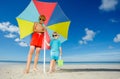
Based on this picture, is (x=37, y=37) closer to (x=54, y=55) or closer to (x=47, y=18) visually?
(x=54, y=55)

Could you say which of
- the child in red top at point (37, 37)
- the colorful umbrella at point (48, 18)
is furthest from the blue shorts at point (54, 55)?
the child in red top at point (37, 37)

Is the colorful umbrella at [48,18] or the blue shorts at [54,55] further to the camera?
the blue shorts at [54,55]

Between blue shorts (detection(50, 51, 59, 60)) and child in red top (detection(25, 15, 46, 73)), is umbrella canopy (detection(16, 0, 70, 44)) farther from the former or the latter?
blue shorts (detection(50, 51, 59, 60))

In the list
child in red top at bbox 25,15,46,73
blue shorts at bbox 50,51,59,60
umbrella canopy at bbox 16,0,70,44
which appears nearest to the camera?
child in red top at bbox 25,15,46,73

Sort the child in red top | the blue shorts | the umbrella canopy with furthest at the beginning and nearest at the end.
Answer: the blue shorts < the umbrella canopy < the child in red top

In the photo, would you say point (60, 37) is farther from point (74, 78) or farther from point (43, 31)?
point (74, 78)

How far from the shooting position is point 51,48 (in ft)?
31.3

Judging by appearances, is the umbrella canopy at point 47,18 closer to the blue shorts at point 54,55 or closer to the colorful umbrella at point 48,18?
the colorful umbrella at point 48,18

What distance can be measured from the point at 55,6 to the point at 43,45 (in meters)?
1.43

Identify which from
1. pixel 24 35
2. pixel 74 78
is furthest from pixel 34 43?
pixel 74 78

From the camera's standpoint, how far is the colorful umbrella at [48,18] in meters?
9.20

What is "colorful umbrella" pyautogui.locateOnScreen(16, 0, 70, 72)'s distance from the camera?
30.2ft

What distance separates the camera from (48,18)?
969 centimetres

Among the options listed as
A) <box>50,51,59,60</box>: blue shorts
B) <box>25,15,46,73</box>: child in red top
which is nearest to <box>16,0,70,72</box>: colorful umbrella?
<box>25,15,46,73</box>: child in red top
